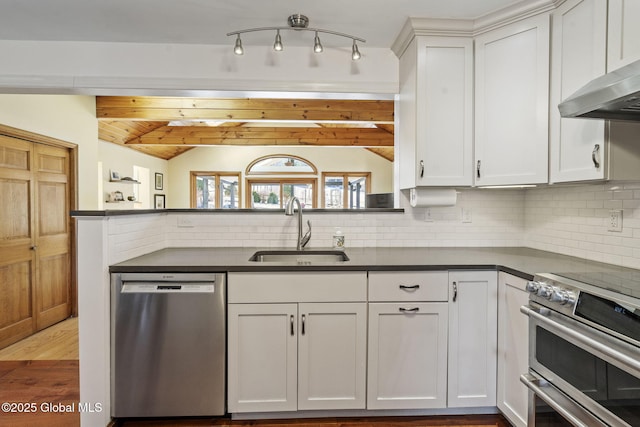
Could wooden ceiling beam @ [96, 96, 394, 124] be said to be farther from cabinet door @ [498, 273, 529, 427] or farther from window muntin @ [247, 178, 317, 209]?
window muntin @ [247, 178, 317, 209]

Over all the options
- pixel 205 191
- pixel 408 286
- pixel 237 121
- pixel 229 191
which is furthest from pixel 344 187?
pixel 408 286

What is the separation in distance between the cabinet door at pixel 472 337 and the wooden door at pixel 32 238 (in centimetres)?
357

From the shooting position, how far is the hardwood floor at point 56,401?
186 cm

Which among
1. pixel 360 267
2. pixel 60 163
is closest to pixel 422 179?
pixel 360 267

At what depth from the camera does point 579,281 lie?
1318 mm

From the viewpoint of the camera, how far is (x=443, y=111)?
2086 millimetres

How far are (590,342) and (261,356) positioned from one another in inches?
55.7

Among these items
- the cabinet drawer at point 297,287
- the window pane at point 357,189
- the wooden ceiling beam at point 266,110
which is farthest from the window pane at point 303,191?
the cabinet drawer at point 297,287

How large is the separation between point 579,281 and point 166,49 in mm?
2667

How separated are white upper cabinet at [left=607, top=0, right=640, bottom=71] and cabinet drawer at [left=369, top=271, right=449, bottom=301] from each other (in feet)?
3.91

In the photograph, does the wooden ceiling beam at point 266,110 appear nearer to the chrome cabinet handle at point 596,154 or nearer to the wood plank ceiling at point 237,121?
the wood plank ceiling at point 237,121

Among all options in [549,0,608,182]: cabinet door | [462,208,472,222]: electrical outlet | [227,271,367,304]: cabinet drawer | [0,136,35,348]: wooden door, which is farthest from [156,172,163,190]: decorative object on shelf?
[549,0,608,182]: cabinet door

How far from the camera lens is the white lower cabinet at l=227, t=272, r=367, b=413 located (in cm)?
180

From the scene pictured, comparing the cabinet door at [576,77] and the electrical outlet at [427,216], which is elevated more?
the cabinet door at [576,77]
